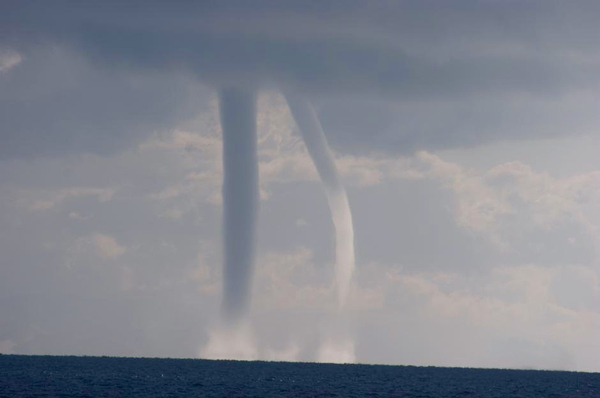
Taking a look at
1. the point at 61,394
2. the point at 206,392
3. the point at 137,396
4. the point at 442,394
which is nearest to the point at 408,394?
the point at 442,394

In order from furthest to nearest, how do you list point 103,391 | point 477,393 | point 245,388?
point 477,393, point 245,388, point 103,391

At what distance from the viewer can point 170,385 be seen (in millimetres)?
116625

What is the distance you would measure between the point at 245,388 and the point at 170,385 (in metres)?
11.8

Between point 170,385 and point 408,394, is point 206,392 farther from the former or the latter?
point 408,394

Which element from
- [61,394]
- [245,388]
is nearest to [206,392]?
[245,388]

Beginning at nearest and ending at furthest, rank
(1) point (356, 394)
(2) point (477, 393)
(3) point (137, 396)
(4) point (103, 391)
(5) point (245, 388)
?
(3) point (137, 396)
(4) point (103, 391)
(1) point (356, 394)
(5) point (245, 388)
(2) point (477, 393)

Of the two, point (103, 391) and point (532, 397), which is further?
point (532, 397)

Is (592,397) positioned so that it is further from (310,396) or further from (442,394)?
(310,396)

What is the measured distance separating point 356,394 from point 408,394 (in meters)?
9.63

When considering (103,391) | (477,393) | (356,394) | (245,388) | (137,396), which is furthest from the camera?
(477,393)

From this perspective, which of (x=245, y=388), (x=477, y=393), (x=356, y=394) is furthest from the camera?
(x=477, y=393)

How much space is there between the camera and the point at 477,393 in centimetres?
12200

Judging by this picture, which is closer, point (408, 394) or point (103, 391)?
point (103, 391)

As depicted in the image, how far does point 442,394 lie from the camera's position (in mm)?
114812
